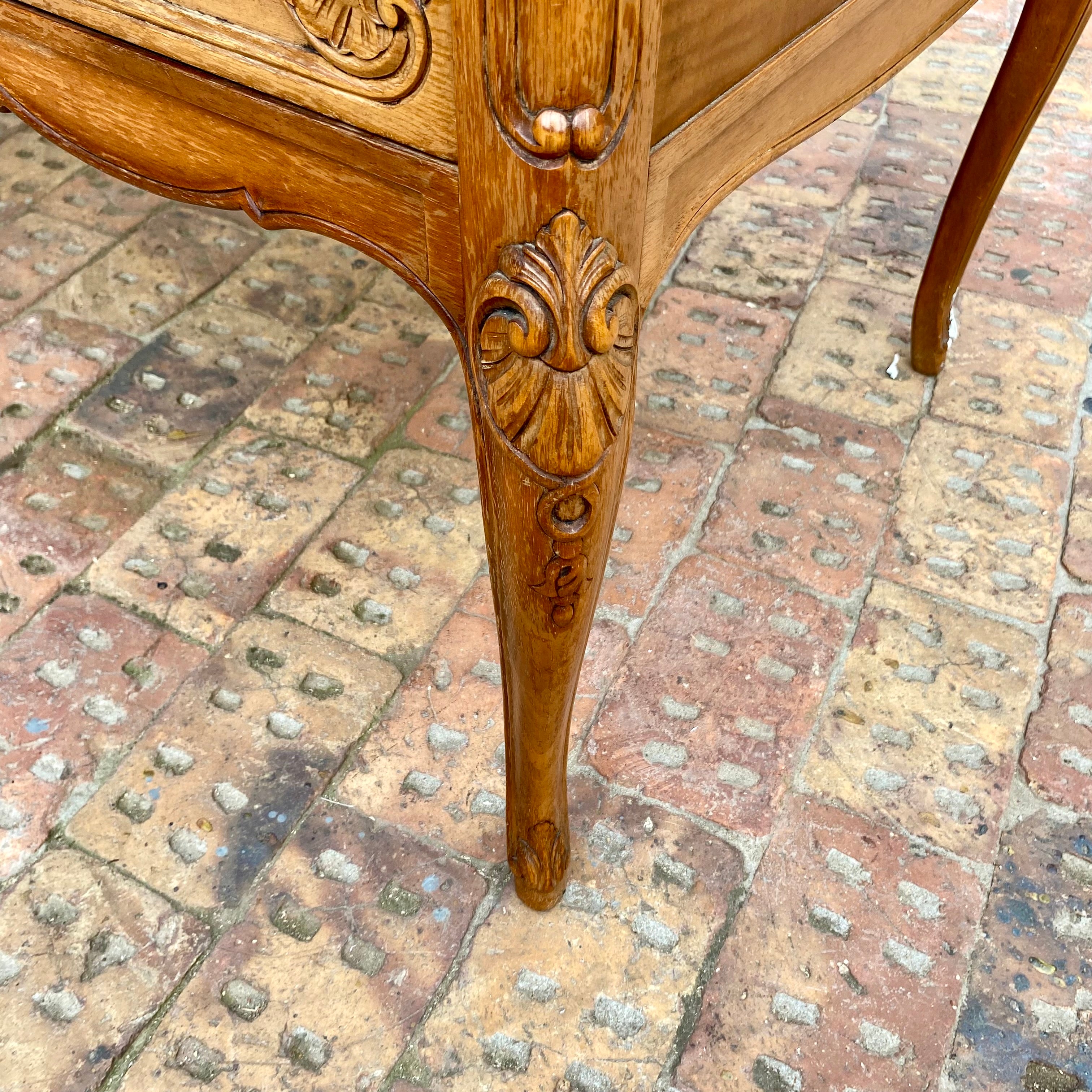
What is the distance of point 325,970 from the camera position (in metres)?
1.04

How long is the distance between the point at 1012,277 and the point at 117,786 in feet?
5.70

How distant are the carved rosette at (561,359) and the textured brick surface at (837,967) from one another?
58cm

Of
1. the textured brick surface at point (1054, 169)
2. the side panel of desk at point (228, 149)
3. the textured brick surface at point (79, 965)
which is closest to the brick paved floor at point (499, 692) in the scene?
the textured brick surface at point (79, 965)

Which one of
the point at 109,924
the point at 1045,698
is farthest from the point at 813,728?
the point at 109,924

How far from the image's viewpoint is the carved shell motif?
593 mm

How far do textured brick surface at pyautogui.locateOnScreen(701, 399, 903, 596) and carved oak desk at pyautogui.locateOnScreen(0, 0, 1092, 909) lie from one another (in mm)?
650

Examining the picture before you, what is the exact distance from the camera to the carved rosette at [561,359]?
0.59 meters

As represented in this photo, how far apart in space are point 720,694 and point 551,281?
0.80 m

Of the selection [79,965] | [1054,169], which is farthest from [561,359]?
[1054,169]

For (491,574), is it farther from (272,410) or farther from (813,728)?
(272,410)

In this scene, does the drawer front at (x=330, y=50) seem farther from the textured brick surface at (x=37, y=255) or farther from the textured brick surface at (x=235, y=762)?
the textured brick surface at (x=37, y=255)

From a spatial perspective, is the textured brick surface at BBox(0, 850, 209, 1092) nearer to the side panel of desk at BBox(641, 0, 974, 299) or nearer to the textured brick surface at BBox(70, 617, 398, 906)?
the textured brick surface at BBox(70, 617, 398, 906)

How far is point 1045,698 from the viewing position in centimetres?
129

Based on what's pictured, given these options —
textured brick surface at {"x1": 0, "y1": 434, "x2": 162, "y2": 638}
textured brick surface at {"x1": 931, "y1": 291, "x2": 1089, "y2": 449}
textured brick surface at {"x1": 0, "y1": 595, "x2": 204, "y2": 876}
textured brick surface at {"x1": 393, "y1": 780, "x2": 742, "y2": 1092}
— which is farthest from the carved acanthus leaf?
textured brick surface at {"x1": 931, "y1": 291, "x2": 1089, "y2": 449}
